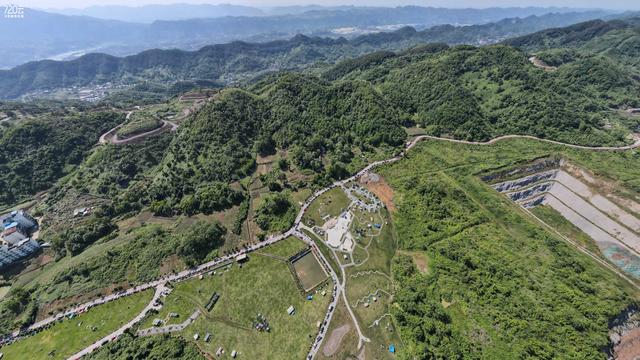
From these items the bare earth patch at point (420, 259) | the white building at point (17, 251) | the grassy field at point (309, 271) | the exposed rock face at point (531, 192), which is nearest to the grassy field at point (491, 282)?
the bare earth patch at point (420, 259)

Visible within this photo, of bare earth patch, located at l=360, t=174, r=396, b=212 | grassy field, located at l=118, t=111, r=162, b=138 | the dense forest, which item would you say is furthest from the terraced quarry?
the dense forest

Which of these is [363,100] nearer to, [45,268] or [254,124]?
[254,124]

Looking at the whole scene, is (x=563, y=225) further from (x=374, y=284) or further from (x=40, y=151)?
(x=40, y=151)

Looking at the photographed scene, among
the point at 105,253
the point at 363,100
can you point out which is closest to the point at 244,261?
the point at 105,253

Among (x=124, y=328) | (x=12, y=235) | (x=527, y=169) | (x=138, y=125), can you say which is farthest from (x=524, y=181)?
(x=138, y=125)

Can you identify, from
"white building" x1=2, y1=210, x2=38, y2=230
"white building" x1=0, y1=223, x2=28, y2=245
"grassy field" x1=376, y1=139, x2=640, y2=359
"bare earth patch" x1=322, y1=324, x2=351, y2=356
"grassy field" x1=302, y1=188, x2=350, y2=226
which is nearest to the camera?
"grassy field" x1=376, y1=139, x2=640, y2=359

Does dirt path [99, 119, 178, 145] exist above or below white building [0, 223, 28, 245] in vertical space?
above

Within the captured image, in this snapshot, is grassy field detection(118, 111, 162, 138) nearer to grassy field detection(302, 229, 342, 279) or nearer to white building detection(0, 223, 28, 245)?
white building detection(0, 223, 28, 245)
